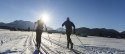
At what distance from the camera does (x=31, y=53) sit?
41.8ft

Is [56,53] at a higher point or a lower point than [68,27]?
lower

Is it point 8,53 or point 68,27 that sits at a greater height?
point 68,27

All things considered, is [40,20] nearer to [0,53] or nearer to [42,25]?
[42,25]

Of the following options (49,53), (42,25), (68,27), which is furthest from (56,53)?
(68,27)

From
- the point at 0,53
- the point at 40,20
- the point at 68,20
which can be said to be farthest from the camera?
the point at 68,20

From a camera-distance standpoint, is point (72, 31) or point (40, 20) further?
point (72, 31)

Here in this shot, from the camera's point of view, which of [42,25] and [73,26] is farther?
[73,26]

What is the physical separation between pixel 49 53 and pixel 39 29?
363 centimetres

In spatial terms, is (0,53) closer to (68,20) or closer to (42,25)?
(42,25)

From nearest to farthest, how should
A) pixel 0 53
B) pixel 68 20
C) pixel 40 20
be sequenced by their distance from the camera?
Result: pixel 0 53 < pixel 40 20 < pixel 68 20

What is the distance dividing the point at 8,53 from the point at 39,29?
4.75 metres

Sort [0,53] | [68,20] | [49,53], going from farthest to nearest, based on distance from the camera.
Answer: [68,20] → [49,53] → [0,53]

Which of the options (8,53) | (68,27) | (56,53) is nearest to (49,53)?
(56,53)

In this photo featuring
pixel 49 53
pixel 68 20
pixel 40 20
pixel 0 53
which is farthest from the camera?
pixel 68 20
